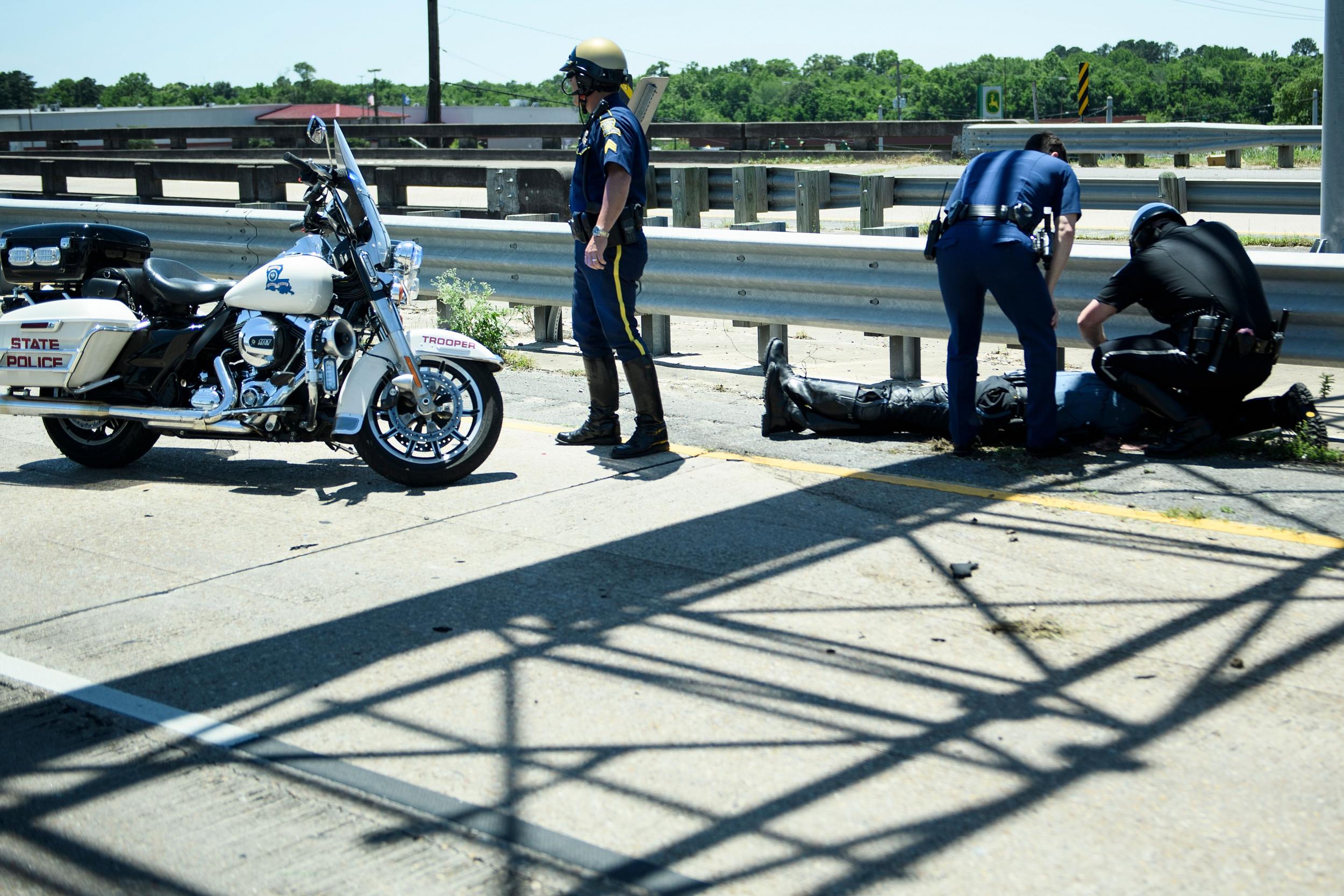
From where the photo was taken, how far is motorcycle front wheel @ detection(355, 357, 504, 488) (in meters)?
6.48

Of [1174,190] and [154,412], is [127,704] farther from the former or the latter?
[1174,190]

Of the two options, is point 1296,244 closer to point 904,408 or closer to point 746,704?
point 904,408

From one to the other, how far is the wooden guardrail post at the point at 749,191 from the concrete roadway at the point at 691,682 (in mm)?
8216

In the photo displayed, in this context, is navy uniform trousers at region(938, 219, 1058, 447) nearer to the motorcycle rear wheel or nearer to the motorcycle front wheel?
the motorcycle front wheel

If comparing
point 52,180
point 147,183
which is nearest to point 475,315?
point 147,183

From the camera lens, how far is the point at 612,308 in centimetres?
705

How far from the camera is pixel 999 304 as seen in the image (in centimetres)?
654

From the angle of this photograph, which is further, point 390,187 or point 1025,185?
A: point 390,187

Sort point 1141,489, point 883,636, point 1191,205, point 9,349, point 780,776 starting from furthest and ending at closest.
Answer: point 1191,205, point 9,349, point 1141,489, point 883,636, point 780,776

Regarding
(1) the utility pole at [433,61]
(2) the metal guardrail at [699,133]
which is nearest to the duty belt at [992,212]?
(2) the metal guardrail at [699,133]

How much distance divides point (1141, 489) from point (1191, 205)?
876 centimetres

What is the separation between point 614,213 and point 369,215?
116cm

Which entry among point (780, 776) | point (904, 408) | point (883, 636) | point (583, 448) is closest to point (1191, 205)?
point (904, 408)

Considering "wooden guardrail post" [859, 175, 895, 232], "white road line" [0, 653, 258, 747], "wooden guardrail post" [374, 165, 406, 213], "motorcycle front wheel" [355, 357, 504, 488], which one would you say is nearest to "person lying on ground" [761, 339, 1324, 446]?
"motorcycle front wheel" [355, 357, 504, 488]
